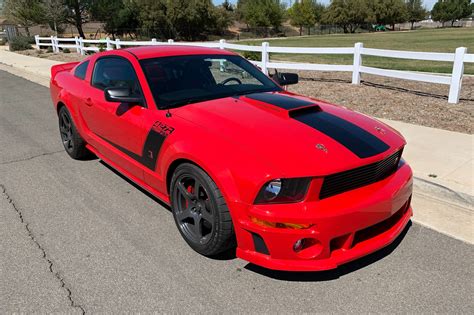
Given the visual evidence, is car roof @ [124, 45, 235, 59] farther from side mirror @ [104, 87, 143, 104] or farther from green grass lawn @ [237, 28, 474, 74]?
green grass lawn @ [237, 28, 474, 74]

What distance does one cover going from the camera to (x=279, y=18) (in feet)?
297

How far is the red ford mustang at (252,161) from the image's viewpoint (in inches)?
104

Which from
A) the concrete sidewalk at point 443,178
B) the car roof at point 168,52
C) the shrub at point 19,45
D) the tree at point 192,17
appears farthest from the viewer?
the tree at point 192,17

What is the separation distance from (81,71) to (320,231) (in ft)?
13.2

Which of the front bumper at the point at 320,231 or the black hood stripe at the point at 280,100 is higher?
the black hood stripe at the point at 280,100

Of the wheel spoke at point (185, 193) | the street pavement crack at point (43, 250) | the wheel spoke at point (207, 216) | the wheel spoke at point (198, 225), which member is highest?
the wheel spoke at point (185, 193)

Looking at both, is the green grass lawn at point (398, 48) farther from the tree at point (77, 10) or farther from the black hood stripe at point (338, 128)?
the tree at point (77, 10)

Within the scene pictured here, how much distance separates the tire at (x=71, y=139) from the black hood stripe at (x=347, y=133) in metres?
3.24

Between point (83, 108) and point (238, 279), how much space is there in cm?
305

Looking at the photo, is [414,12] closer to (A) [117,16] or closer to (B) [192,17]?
(B) [192,17]

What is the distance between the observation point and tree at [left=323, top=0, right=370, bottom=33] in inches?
3821

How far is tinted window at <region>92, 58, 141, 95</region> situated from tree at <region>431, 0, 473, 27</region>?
13643 centimetres

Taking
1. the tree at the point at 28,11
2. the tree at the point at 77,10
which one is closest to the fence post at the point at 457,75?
the tree at the point at 77,10

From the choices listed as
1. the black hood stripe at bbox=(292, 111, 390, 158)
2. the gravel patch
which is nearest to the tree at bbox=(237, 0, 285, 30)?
the gravel patch
